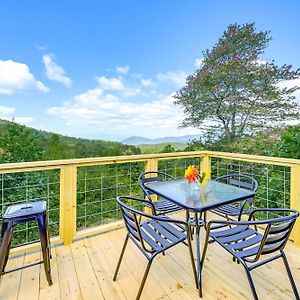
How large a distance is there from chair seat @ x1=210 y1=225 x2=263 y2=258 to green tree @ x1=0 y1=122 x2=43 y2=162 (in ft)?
14.3

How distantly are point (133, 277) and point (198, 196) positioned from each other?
913mm

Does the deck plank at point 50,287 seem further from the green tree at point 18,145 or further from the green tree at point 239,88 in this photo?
the green tree at point 239,88

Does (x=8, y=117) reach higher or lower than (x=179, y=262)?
higher

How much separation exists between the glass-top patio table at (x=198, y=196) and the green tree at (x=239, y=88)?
5211 mm

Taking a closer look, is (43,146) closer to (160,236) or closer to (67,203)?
(67,203)

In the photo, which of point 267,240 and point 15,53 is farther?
point 15,53

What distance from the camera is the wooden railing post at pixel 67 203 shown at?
8.56 ft

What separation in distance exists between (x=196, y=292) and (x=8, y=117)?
512cm

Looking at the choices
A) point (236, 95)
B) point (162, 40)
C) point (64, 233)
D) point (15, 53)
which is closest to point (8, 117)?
point (15, 53)

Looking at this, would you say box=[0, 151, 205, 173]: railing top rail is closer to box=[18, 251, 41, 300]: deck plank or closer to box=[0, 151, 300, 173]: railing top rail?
box=[0, 151, 300, 173]: railing top rail

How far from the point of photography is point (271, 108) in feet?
22.6

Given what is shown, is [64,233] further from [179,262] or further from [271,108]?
[271,108]

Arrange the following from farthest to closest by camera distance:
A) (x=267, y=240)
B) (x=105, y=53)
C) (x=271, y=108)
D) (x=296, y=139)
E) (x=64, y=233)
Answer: (x=271, y=108) → (x=105, y=53) → (x=296, y=139) → (x=64, y=233) → (x=267, y=240)

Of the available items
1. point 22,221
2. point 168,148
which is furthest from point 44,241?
point 168,148
